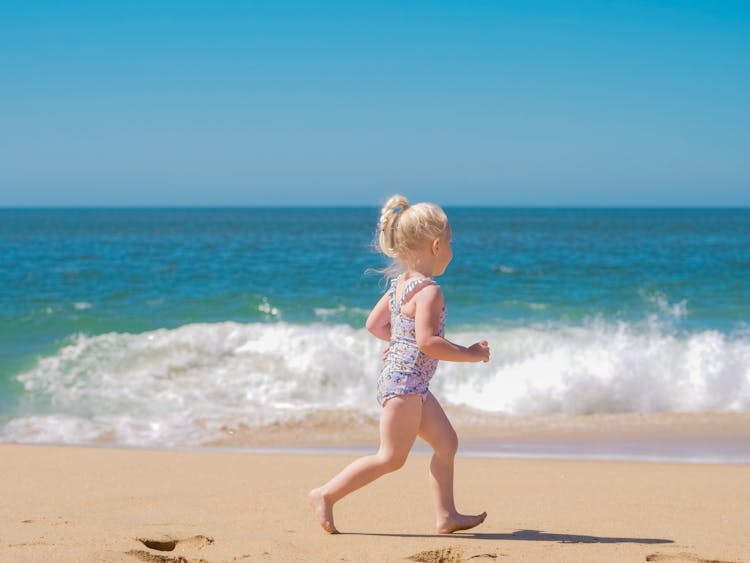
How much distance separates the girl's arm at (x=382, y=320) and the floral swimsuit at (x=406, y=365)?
0.12 metres

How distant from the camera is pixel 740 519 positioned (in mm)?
4191

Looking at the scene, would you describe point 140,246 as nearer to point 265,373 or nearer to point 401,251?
point 265,373

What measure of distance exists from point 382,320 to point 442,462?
2.08 feet

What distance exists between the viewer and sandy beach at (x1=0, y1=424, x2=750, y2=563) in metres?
3.42

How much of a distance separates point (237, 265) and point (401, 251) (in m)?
20.6

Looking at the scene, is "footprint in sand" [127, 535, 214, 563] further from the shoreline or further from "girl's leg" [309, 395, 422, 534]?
the shoreline

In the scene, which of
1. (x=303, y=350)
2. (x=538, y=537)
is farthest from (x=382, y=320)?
(x=303, y=350)

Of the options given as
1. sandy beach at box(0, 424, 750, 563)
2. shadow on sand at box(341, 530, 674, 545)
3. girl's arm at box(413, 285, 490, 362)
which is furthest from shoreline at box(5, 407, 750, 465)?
girl's arm at box(413, 285, 490, 362)

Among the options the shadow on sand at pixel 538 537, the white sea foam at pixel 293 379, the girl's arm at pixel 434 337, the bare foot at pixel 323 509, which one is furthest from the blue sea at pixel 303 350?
the shadow on sand at pixel 538 537

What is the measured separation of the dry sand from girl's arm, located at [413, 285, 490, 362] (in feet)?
2.44

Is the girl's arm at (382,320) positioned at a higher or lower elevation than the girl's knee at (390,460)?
higher

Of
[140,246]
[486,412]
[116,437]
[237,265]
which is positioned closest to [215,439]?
[116,437]

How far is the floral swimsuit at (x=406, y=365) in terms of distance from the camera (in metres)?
3.53

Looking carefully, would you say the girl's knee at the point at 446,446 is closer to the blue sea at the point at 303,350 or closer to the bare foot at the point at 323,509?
the bare foot at the point at 323,509
